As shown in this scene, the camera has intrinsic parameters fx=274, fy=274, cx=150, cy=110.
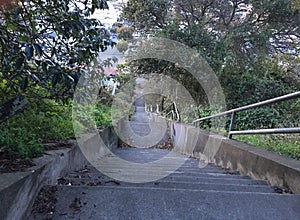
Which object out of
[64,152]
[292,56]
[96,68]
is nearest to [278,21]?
[292,56]

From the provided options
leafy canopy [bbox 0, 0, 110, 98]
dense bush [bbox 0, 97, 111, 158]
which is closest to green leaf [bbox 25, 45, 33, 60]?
leafy canopy [bbox 0, 0, 110, 98]

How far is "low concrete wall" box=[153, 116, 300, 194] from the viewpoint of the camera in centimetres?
216

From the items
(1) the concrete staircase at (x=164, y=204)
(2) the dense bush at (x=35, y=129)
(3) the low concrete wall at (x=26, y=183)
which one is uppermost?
(2) the dense bush at (x=35, y=129)

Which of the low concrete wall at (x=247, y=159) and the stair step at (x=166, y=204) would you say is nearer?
the stair step at (x=166, y=204)

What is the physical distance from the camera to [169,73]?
898 centimetres

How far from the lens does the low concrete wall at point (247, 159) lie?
2162 mm

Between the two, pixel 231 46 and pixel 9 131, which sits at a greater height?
pixel 231 46

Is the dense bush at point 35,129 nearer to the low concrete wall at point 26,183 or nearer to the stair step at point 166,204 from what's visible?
the low concrete wall at point 26,183

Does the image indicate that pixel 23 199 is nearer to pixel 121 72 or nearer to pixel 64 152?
pixel 64 152

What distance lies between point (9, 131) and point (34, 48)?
3.12ft

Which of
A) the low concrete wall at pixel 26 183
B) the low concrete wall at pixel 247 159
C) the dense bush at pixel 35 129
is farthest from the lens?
the low concrete wall at pixel 247 159

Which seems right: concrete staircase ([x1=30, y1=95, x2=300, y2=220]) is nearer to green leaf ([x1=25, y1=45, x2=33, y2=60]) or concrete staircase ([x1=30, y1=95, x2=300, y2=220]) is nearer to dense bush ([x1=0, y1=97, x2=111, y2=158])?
dense bush ([x1=0, y1=97, x2=111, y2=158])

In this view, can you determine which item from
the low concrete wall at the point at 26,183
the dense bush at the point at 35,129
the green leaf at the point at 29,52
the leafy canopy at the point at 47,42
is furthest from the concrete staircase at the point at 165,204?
the green leaf at the point at 29,52

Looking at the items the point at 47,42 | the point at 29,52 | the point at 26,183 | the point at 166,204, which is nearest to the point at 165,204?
the point at 166,204
